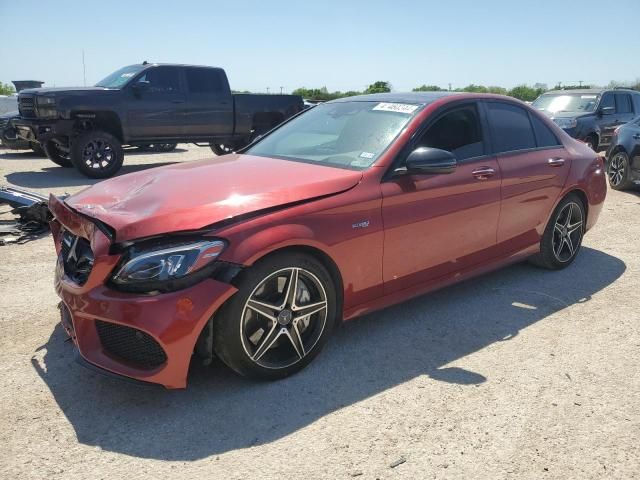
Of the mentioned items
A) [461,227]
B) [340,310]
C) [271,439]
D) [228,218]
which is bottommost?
[271,439]

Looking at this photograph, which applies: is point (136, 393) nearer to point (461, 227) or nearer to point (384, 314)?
point (384, 314)

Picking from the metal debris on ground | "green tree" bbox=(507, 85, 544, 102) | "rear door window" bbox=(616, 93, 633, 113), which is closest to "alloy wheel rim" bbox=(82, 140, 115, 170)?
Result: the metal debris on ground

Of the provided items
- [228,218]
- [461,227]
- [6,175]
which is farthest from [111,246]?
[6,175]

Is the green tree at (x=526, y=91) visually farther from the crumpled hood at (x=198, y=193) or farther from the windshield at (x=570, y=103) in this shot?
the crumpled hood at (x=198, y=193)

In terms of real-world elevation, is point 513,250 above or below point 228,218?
below

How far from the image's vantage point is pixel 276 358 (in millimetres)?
3293

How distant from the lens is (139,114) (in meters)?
11.1

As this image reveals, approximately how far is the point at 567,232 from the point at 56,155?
1007 cm

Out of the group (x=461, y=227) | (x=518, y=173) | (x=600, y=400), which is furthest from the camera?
(x=518, y=173)

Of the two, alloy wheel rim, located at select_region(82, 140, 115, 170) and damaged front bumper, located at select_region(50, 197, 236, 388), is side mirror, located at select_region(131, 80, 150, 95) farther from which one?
damaged front bumper, located at select_region(50, 197, 236, 388)

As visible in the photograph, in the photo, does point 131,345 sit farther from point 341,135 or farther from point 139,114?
point 139,114

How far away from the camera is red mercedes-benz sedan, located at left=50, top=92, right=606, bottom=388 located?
2848 mm

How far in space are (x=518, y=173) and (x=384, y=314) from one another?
5.18 feet

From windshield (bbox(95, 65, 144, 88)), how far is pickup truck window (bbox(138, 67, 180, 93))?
0.24 meters
